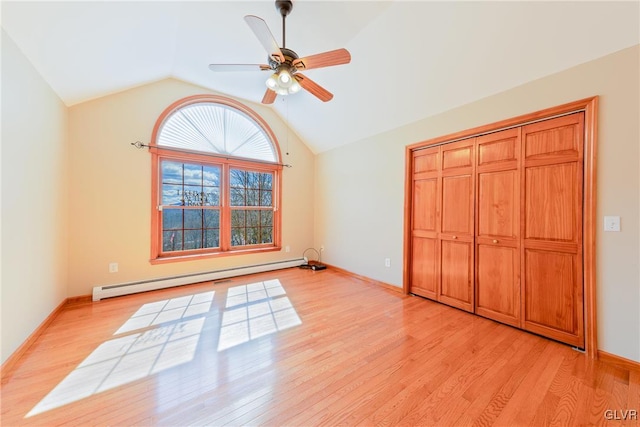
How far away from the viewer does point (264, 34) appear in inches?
67.1

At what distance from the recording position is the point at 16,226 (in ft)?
6.15

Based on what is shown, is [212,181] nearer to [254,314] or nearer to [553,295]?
[254,314]

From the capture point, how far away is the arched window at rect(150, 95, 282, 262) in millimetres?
3576

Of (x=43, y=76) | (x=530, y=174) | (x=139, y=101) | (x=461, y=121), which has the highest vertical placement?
(x=139, y=101)

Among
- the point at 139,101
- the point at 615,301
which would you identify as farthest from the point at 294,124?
the point at 615,301

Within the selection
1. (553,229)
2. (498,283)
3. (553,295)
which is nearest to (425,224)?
(498,283)

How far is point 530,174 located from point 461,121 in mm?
946

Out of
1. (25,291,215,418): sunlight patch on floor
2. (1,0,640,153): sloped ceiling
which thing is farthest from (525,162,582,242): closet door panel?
(25,291,215,418): sunlight patch on floor

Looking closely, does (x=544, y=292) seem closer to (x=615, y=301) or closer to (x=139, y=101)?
(x=615, y=301)

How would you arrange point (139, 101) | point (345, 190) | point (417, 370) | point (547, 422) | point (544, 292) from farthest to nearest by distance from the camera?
point (345, 190) → point (139, 101) → point (544, 292) → point (417, 370) → point (547, 422)

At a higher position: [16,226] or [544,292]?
[16,226]

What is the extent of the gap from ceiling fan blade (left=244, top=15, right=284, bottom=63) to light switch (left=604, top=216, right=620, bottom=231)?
9.46 ft

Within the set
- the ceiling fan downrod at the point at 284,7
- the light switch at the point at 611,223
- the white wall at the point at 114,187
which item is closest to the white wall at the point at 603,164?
the light switch at the point at 611,223

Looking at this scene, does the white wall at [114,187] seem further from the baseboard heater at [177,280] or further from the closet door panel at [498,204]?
the closet door panel at [498,204]
